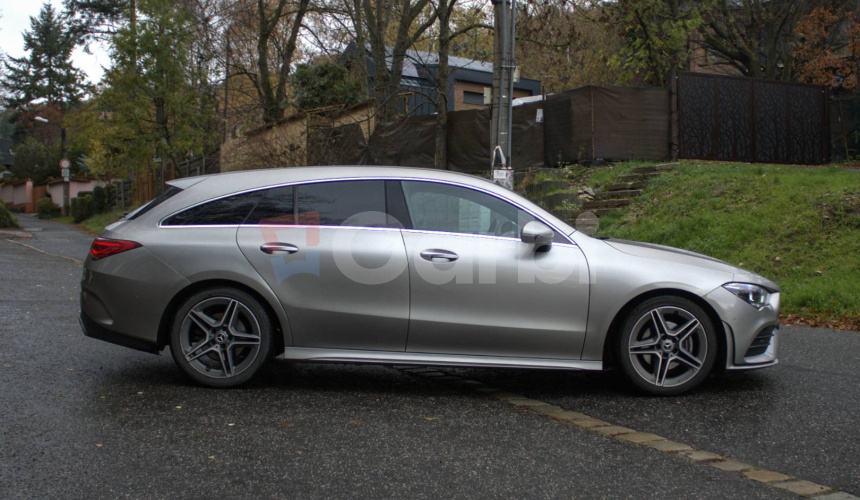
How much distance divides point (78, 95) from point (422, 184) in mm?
72967

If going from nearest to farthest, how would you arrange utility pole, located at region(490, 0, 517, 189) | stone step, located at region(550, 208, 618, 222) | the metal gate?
1. utility pole, located at region(490, 0, 517, 189)
2. stone step, located at region(550, 208, 618, 222)
3. the metal gate

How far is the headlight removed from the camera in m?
5.33

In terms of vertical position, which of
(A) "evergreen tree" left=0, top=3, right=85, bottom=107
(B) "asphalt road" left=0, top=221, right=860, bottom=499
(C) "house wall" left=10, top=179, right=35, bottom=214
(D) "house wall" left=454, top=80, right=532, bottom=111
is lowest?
(B) "asphalt road" left=0, top=221, right=860, bottom=499

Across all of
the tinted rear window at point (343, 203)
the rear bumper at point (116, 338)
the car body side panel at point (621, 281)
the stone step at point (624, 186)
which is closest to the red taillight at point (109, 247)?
the rear bumper at point (116, 338)

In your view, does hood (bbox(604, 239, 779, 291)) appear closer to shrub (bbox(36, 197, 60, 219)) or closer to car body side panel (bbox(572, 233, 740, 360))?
car body side panel (bbox(572, 233, 740, 360))

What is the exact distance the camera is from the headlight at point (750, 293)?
17.5 feet

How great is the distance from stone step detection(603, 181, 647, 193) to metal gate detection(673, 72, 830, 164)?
232 centimetres

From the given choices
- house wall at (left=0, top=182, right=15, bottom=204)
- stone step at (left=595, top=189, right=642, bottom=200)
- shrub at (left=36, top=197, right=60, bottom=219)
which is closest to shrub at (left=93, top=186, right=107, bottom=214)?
shrub at (left=36, top=197, right=60, bottom=219)

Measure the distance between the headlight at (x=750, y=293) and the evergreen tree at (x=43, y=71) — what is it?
75.1 meters

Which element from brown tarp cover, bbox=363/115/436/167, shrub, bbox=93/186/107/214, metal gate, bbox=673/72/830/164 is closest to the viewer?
metal gate, bbox=673/72/830/164

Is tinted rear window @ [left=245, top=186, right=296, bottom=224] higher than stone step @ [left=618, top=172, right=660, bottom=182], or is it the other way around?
stone step @ [left=618, top=172, right=660, bottom=182]

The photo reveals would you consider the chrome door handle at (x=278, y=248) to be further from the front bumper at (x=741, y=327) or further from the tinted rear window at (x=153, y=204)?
the front bumper at (x=741, y=327)

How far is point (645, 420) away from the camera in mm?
4785

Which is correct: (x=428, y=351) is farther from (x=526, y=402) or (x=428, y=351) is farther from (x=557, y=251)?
(x=557, y=251)
